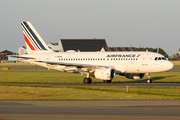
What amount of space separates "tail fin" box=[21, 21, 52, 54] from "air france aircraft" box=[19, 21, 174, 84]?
4.11 ft

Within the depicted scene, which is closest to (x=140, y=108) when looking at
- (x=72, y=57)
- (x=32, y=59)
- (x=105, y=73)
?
(x=105, y=73)

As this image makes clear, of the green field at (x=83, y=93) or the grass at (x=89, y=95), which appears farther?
the green field at (x=83, y=93)

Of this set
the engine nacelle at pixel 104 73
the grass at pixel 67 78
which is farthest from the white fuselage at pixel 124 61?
the grass at pixel 67 78

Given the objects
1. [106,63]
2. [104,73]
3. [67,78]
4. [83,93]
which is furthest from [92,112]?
[67,78]

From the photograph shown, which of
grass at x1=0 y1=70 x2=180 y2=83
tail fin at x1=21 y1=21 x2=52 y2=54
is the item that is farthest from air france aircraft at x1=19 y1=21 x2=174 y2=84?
grass at x1=0 y1=70 x2=180 y2=83

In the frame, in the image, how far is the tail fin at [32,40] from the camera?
4678 cm

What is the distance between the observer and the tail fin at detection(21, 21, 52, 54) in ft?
153

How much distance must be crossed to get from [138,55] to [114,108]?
76.6 feet

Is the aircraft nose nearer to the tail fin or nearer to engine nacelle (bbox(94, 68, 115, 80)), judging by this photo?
engine nacelle (bbox(94, 68, 115, 80))

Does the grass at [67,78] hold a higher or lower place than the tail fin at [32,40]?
lower

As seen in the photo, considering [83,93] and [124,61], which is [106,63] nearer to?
[124,61]

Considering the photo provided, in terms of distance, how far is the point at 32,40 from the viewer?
47.1 meters

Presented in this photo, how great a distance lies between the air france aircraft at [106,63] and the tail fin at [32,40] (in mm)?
1252

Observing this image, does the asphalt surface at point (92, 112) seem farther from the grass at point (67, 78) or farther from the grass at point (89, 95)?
the grass at point (67, 78)
